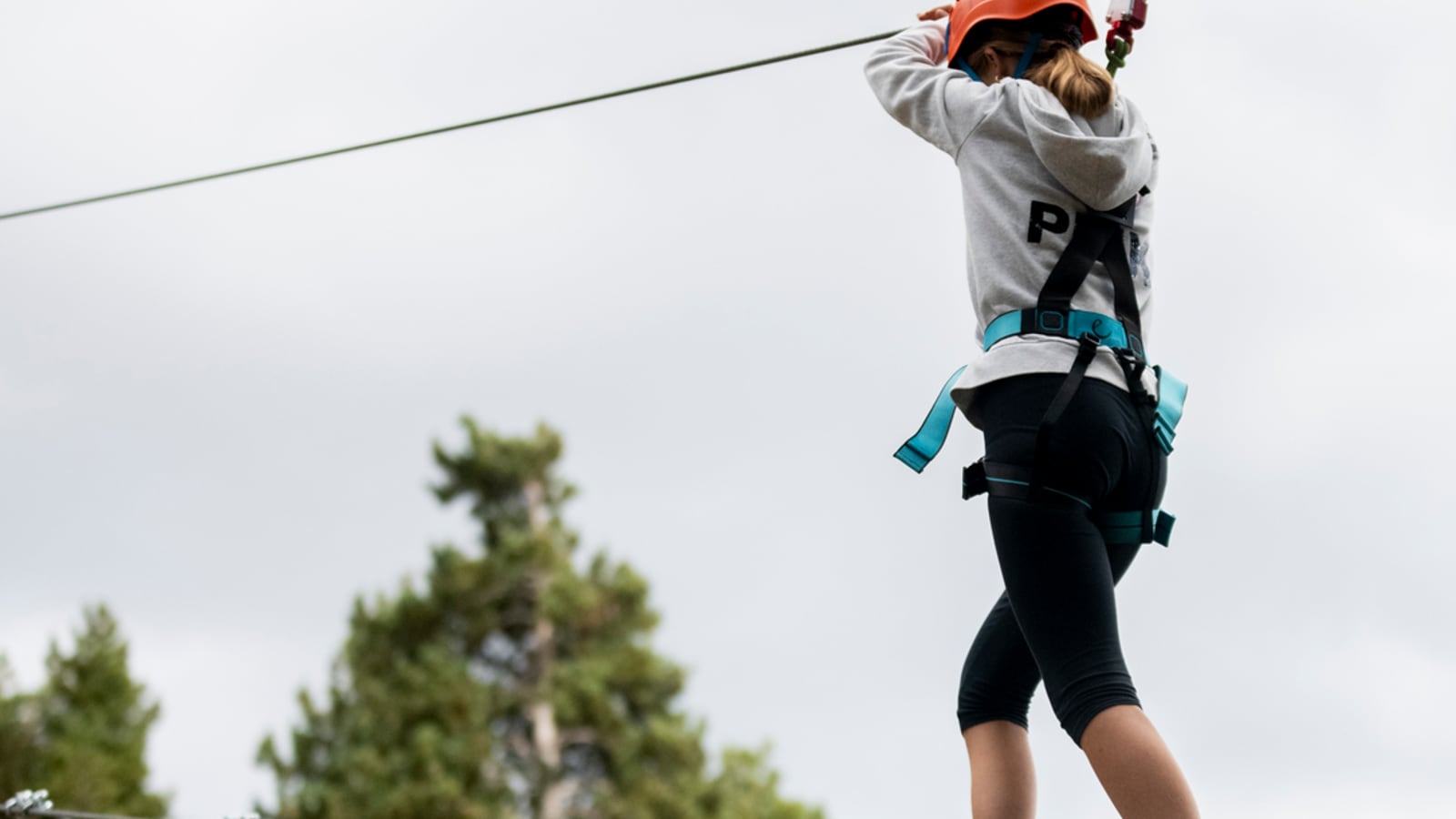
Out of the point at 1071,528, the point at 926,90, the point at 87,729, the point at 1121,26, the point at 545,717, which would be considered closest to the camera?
the point at 1071,528

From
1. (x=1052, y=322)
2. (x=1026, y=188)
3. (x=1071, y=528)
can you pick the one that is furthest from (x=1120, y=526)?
(x=1026, y=188)

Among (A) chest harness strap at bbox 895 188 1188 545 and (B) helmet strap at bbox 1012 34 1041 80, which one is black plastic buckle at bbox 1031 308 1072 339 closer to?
(A) chest harness strap at bbox 895 188 1188 545

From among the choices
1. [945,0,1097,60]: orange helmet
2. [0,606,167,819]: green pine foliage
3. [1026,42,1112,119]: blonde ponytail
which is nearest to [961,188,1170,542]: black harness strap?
[1026,42,1112,119]: blonde ponytail

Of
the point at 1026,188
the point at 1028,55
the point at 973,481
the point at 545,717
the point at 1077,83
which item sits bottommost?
the point at 973,481

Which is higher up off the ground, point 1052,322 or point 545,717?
point 545,717

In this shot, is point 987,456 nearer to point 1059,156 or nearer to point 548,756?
point 1059,156

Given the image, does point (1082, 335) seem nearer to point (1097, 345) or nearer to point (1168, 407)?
point (1097, 345)

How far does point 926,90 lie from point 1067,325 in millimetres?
337

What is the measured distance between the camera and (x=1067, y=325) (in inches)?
61.5

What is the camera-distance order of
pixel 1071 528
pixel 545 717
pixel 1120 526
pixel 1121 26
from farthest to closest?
pixel 545 717 → pixel 1121 26 → pixel 1120 526 → pixel 1071 528

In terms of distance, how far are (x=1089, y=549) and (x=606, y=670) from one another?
14345mm

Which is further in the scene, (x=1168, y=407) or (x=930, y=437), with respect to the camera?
(x=930, y=437)

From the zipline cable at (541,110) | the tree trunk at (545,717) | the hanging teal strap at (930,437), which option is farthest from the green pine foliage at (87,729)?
the hanging teal strap at (930,437)

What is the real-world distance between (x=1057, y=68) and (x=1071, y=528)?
1.74 feet
